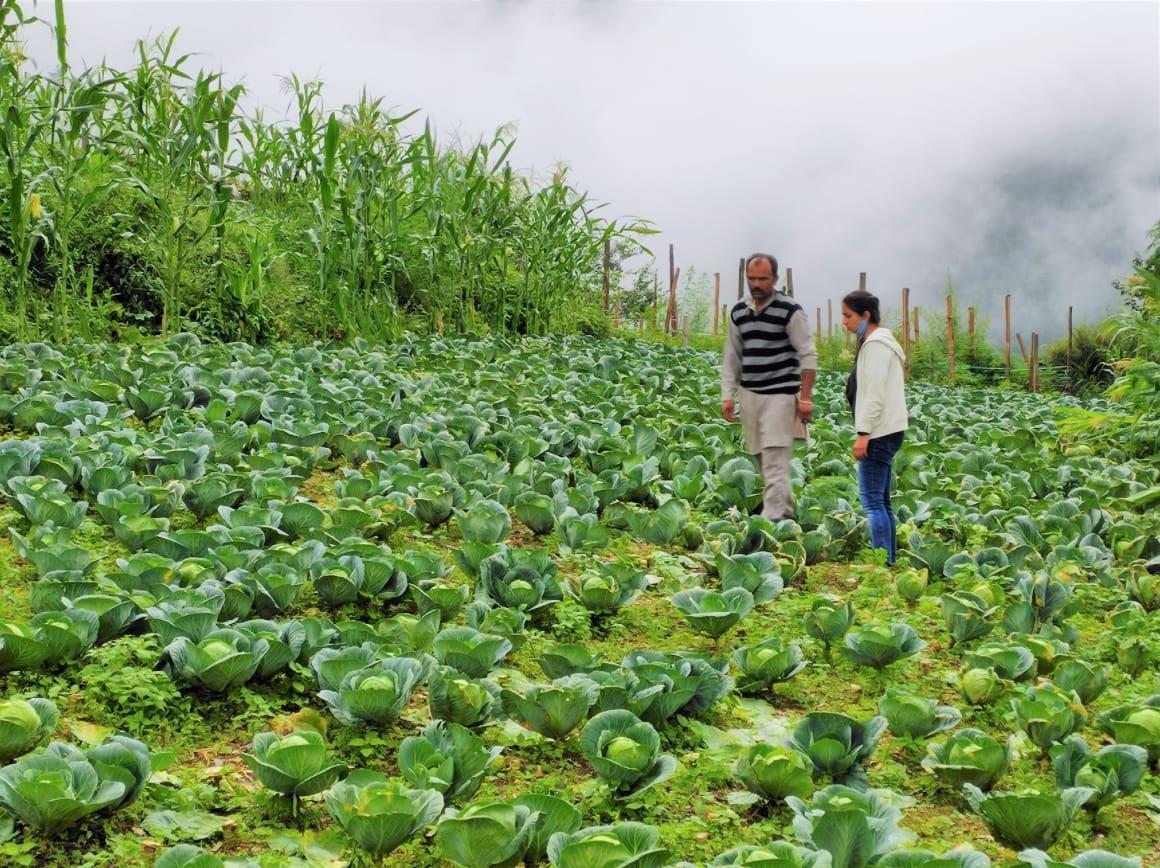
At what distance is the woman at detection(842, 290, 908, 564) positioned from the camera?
5.20 m

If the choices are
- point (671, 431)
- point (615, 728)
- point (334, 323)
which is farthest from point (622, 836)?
point (334, 323)

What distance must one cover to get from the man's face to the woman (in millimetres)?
421

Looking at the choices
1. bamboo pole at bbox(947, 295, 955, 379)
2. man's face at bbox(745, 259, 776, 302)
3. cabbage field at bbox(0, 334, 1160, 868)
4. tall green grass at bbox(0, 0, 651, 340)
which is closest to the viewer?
cabbage field at bbox(0, 334, 1160, 868)

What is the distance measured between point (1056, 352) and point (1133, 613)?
82.9 feet

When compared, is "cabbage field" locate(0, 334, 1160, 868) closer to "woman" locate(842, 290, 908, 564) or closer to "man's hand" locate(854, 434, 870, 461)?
"woman" locate(842, 290, 908, 564)

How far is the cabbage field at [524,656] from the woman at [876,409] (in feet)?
0.56

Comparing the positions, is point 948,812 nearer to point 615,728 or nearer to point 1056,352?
point 615,728

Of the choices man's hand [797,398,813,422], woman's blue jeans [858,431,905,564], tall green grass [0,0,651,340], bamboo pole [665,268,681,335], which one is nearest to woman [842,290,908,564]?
woman's blue jeans [858,431,905,564]

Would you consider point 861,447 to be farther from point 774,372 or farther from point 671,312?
point 671,312

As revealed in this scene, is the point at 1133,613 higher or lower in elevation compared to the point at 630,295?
lower

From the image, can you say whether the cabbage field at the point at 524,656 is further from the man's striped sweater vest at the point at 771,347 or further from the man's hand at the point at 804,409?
the man's striped sweater vest at the point at 771,347

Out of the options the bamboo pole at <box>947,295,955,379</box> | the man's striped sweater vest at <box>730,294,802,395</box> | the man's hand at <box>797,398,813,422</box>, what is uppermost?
the bamboo pole at <box>947,295,955,379</box>

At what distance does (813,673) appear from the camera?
3688mm

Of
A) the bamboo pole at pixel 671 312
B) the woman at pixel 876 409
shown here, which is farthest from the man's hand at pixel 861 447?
the bamboo pole at pixel 671 312
